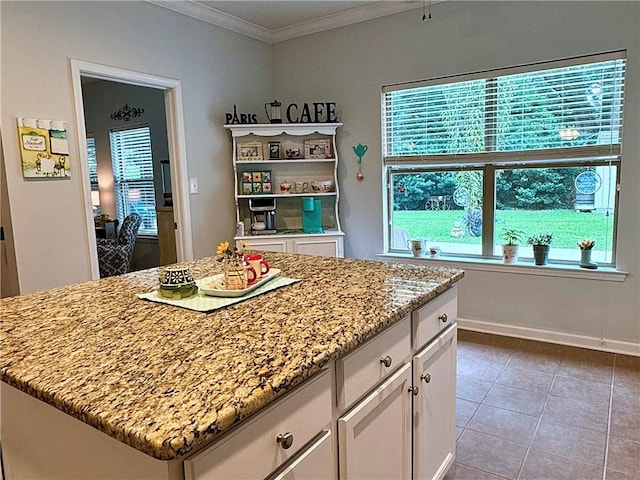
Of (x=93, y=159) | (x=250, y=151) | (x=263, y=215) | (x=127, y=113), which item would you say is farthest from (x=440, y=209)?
(x=93, y=159)

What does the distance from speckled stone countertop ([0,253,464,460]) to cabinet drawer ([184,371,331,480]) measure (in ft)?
0.15

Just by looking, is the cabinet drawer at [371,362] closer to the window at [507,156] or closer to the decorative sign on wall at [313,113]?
the window at [507,156]

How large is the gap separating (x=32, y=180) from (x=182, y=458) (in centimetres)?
254

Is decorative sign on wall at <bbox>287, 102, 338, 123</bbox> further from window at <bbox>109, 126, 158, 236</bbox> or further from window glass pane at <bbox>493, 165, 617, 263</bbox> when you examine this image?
window at <bbox>109, 126, 158, 236</bbox>

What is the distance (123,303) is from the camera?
4.90 feet

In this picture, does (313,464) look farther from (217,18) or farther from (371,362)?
(217,18)

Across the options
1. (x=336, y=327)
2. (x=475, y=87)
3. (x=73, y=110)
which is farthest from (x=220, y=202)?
(x=336, y=327)

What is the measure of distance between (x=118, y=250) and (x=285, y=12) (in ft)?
10.4

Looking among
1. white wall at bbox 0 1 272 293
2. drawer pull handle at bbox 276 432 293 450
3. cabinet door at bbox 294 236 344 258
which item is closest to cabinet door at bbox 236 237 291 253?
cabinet door at bbox 294 236 344 258

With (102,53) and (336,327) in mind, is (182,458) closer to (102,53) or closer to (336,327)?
(336,327)

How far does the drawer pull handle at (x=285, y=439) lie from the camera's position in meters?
0.94

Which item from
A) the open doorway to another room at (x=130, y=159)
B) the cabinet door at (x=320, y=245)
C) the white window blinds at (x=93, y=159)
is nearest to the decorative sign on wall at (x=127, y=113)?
the open doorway to another room at (x=130, y=159)

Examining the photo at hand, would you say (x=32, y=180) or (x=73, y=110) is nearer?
(x=32, y=180)

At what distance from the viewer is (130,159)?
5.96 metres
